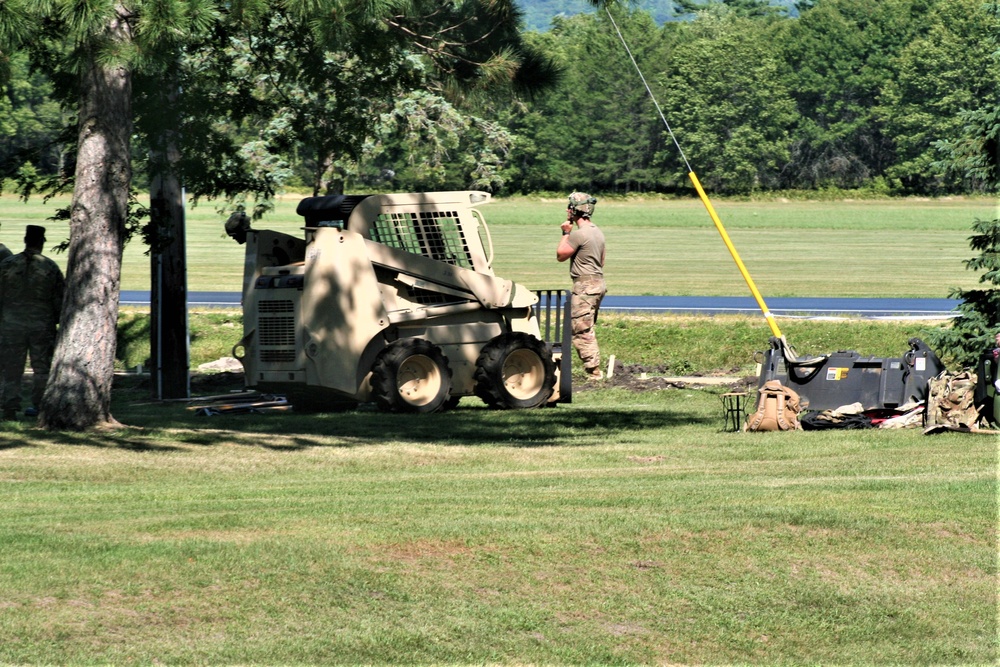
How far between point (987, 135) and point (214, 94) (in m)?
9.16

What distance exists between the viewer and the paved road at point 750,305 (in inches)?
1085

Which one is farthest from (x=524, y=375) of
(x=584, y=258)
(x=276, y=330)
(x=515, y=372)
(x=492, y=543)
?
(x=492, y=543)

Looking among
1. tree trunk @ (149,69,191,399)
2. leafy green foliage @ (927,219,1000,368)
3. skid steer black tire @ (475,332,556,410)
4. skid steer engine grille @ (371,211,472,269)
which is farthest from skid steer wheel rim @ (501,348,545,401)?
leafy green foliage @ (927,219,1000,368)

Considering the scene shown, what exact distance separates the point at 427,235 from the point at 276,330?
2.10 m

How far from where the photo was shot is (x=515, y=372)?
58.7 feet

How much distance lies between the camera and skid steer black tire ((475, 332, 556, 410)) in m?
17.4

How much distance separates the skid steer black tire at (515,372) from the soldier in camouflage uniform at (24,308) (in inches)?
191

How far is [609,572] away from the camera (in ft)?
28.4

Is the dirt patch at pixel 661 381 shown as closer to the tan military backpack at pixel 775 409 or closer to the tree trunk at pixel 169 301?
A: the tan military backpack at pixel 775 409

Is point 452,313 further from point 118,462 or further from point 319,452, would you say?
point 118,462

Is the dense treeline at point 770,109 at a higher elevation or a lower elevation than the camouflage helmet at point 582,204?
higher

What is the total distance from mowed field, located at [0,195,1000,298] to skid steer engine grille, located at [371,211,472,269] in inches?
262

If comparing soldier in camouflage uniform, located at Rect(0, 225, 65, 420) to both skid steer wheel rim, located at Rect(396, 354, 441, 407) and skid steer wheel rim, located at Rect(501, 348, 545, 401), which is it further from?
skid steer wheel rim, located at Rect(501, 348, 545, 401)

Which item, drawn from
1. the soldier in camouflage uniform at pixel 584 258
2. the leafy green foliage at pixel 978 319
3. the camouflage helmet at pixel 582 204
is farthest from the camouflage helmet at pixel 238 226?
the leafy green foliage at pixel 978 319
